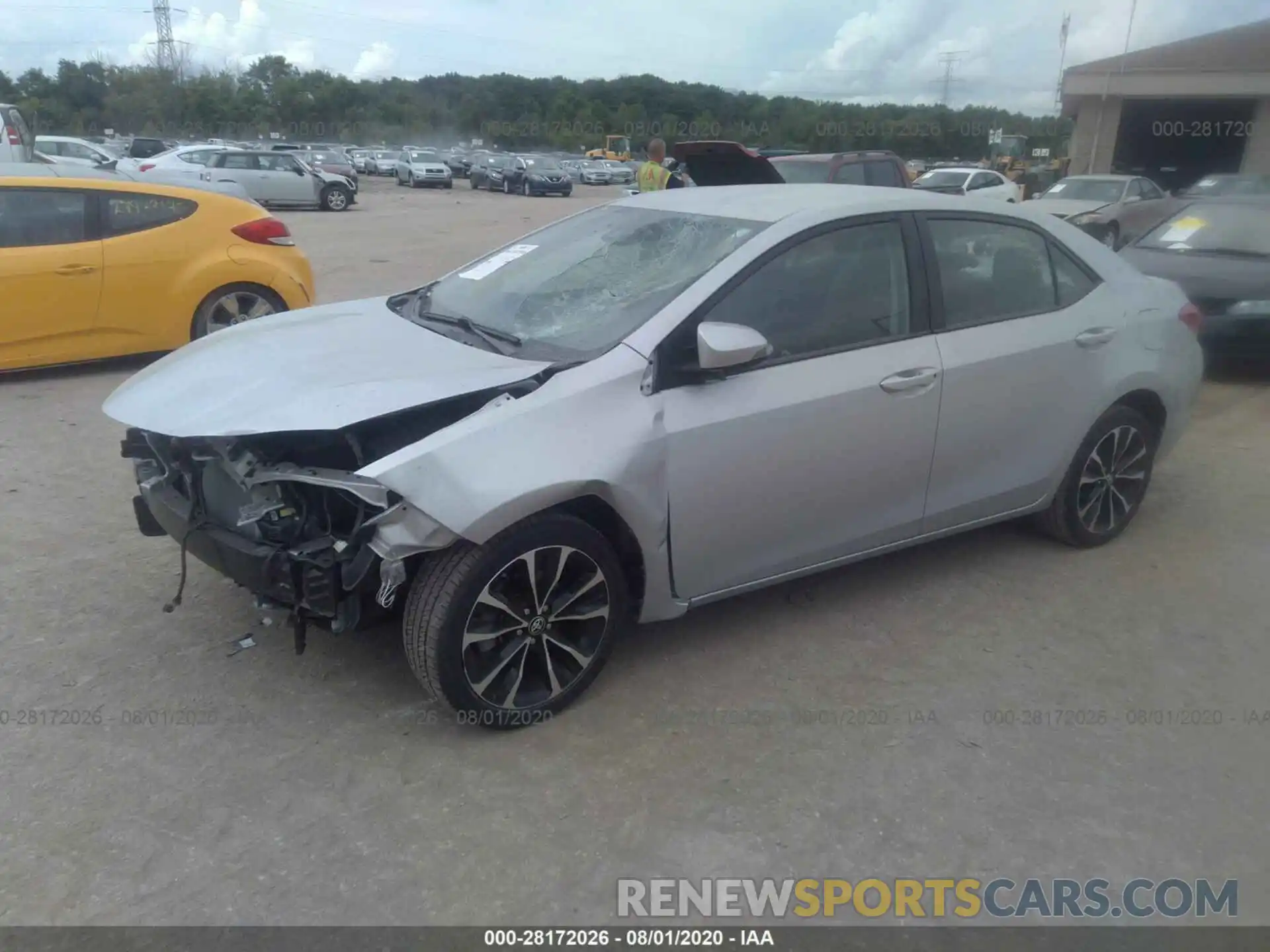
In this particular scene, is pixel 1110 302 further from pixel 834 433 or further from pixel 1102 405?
pixel 834 433

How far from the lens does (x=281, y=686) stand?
11.5 feet

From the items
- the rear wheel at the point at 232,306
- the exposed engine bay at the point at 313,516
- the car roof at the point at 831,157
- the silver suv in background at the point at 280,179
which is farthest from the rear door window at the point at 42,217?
the silver suv in background at the point at 280,179

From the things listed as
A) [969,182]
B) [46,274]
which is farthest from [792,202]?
[969,182]

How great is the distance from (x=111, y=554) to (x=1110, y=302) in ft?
15.0

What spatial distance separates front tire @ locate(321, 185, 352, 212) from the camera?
25.5 meters

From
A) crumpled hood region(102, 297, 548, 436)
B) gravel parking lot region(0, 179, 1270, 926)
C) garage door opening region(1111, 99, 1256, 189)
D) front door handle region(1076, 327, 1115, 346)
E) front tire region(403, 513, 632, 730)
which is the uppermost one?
garage door opening region(1111, 99, 1256, 189)

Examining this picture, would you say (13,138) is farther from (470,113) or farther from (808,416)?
(470,113)

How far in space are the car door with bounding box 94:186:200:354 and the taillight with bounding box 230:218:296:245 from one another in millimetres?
285

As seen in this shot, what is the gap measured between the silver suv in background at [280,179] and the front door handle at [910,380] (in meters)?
22.5

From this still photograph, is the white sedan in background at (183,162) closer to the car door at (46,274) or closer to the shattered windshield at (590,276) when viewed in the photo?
the car door at (46,274)

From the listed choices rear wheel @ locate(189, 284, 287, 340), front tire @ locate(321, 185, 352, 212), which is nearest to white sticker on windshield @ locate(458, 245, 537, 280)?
rear wheel @ locate(189, 284, 287, 340)

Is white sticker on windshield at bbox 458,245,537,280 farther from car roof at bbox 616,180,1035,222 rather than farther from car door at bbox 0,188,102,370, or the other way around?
car door at bbox 0,188,102,370

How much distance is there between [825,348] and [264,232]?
18.3 feet
